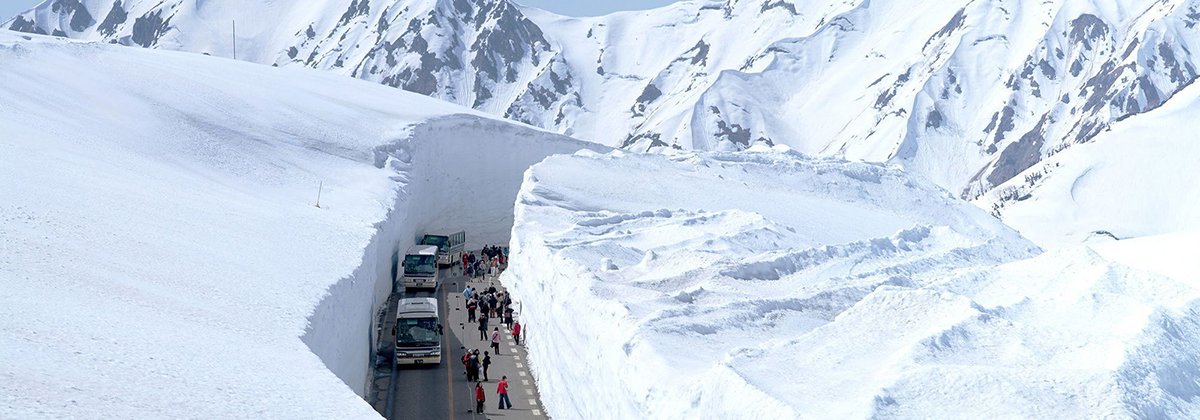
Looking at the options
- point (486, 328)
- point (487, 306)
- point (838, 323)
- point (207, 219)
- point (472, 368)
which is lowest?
point (472, 368)

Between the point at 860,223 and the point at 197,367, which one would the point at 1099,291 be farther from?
the point at 860,223

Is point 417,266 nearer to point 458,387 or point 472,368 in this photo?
point 472,368

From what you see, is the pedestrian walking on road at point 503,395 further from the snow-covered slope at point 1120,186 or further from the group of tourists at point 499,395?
the snow-covered slope at point 1120,186

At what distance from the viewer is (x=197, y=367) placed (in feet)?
62.6

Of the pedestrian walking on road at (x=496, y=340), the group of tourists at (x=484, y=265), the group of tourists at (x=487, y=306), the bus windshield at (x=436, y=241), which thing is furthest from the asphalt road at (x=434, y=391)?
the bus windshield at (x=436, y=241)

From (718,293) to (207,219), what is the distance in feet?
51.5

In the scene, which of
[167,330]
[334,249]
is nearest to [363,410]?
[167,330]

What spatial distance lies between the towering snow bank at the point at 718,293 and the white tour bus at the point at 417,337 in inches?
120

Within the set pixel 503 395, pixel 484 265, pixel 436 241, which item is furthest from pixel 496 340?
pixel 436 241

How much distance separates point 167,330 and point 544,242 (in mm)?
18368

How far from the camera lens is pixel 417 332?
3659 centimetres

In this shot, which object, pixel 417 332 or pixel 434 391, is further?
pixel 417 332

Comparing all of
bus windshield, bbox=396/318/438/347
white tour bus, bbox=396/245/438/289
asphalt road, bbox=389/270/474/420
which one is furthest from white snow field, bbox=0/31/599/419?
asphalt road, bbox=389/270/474/420

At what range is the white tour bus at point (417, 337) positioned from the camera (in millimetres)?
36250
